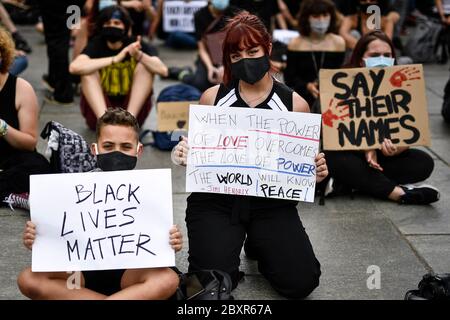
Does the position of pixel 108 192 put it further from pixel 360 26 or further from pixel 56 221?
pixel 360 26

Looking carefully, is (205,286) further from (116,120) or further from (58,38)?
(58,38)

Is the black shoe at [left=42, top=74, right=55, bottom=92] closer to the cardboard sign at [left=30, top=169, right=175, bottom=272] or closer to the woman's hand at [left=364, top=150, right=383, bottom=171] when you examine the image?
the woman's hand at [left=364, top=150, right=383, bottom=171]

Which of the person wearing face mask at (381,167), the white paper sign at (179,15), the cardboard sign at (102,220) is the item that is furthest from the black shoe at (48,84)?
the cardboard sign at (102,220)

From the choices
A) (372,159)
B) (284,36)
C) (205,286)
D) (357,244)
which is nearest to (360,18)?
(284,36)

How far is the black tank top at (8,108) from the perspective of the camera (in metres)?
5.27

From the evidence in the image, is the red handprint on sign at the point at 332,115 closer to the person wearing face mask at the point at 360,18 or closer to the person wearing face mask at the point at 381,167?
the person wearing face mask at the point at 381,167

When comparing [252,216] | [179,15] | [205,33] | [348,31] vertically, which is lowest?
[179,15]

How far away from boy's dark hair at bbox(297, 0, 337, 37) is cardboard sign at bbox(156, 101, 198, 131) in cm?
132

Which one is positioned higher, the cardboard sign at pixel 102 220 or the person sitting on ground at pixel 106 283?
the cardboard sign at pixel 102 220

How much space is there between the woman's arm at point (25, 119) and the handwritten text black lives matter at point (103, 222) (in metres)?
1.69

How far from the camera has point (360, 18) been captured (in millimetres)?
8617

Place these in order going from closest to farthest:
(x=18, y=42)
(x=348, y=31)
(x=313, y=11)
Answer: (x=313, y=11), (x=348, y=31), (x=18, y=42)

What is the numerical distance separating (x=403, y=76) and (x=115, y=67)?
238 centimetres

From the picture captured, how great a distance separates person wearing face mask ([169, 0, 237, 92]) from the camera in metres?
7.96
